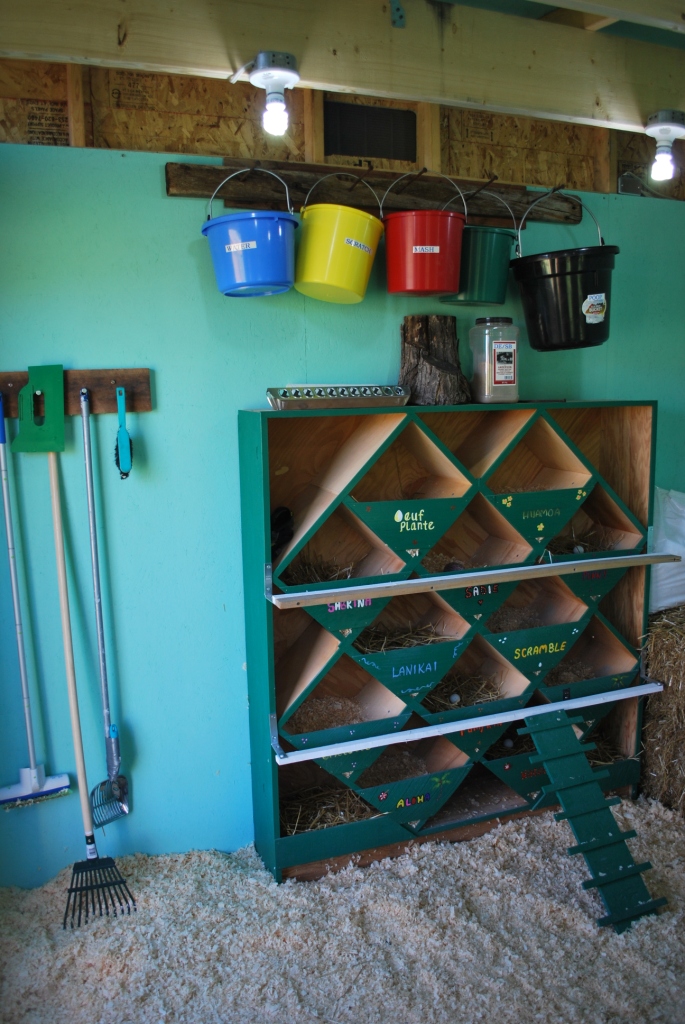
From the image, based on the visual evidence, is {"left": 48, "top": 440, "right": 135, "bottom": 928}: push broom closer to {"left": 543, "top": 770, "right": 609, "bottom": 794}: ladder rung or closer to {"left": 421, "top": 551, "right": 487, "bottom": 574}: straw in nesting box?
{"left": 421, "top": 551, "right": 487, "bottom": 574}: straw in nesting box

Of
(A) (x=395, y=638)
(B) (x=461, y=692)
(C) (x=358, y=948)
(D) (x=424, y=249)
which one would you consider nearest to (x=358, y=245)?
(D) (x=424, y=249)

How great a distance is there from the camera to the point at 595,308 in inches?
98.2

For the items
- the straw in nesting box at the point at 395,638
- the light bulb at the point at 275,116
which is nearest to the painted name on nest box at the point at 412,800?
the straw in nesting box at the point at 395,638

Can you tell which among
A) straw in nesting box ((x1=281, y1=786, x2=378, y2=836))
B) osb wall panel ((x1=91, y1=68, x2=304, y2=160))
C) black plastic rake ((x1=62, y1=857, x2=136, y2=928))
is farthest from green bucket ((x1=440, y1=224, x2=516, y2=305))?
black plastic rake ((x1=62, y1=857, x2=136, y2=928))

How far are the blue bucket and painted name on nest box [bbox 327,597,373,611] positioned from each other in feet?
3.14

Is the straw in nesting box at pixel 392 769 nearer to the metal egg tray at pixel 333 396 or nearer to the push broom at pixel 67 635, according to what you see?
the push broom at pixel 67 635

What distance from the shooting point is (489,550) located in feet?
8.94

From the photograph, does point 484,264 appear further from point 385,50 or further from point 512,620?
point 512,620

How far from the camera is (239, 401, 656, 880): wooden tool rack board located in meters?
2.35

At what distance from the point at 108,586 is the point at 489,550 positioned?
131 cm

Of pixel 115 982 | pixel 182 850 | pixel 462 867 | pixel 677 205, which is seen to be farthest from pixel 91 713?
pixel 677 205

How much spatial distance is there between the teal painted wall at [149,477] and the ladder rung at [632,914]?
118cm

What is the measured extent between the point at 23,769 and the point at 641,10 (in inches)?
112

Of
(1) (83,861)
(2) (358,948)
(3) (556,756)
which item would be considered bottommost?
(2) (358,948)
